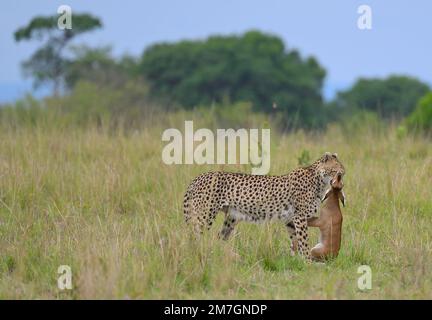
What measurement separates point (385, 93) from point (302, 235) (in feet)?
104

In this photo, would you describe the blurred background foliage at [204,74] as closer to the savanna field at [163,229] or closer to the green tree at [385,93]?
the green tree at [385,93]

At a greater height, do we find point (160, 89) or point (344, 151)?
point (160, 89)

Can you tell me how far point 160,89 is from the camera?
33938mm

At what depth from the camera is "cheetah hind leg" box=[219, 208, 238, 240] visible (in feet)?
23.8

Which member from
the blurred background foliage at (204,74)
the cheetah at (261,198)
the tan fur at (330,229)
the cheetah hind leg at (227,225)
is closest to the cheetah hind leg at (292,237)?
the cheetah at (261,198)

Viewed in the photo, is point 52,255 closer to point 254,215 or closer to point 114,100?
point 254,215

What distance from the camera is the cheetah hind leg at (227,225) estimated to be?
23.8 feet

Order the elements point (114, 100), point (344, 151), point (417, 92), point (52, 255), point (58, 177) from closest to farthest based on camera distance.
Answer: point (52, 255) < point (58, 177) < point (344, 151) < point (114, 100) < point (417, 92)

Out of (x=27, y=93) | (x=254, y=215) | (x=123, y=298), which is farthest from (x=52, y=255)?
(x=27, y=93)

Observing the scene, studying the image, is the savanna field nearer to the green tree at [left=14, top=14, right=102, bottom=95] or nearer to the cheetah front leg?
the cheetah front leg

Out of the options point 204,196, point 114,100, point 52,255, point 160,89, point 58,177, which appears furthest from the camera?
point 160,89

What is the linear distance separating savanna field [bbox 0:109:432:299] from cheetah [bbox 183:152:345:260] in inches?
5.1
